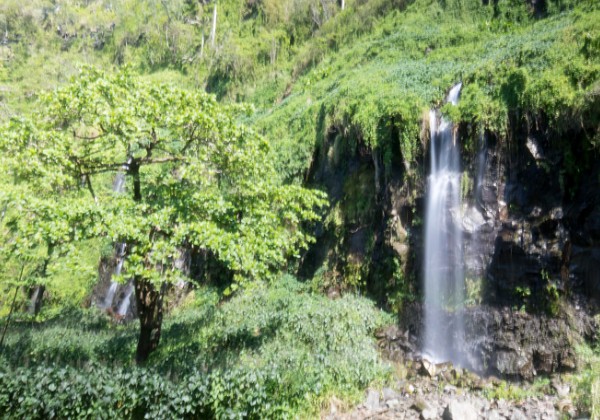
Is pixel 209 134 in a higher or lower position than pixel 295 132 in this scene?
lower

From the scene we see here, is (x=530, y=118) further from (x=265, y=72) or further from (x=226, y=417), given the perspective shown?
(x=265, y=72)

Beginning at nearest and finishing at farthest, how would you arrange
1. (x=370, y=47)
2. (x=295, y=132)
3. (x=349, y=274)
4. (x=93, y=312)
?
(x=349, y=274) → (x=93, y=312) → (x=295, y=132) → (x=370, y=47)

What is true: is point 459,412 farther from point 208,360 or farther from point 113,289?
point 113,289

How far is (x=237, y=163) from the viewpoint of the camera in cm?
806

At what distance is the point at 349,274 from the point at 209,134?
6938 millimetres

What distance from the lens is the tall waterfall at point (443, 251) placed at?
33.1 feet

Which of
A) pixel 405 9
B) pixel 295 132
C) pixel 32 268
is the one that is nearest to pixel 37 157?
pixel 32 268

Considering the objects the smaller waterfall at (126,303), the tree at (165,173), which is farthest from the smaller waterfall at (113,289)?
the tree at (165,173)

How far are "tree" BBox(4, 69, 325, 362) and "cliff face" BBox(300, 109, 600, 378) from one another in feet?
15.7

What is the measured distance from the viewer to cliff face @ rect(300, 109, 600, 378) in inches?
337

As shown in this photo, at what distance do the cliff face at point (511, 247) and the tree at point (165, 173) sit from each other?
4.78m

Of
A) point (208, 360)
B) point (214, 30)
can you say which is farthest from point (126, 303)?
point (214, 30)

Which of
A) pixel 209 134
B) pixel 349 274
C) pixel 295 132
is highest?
pixel 295 132

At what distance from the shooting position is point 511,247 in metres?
9.48
